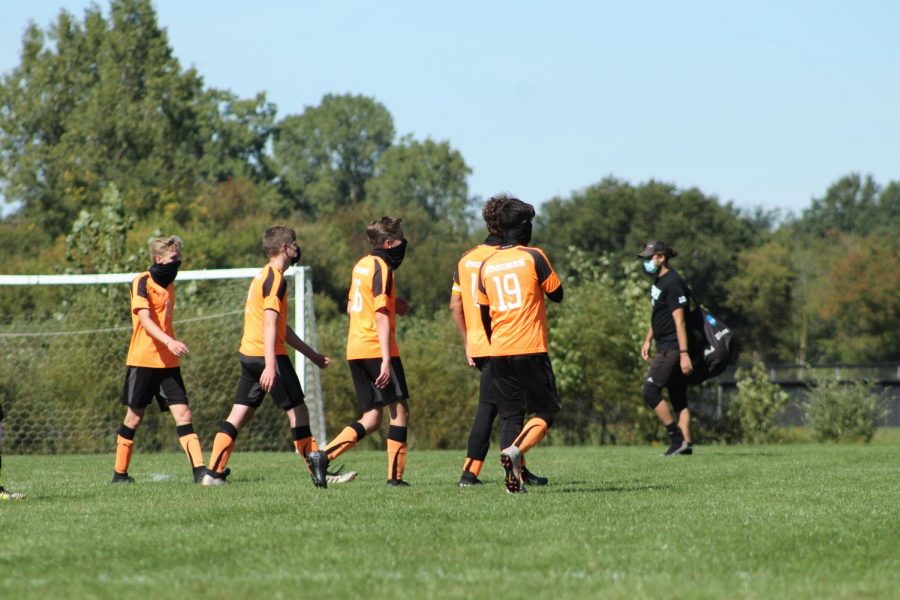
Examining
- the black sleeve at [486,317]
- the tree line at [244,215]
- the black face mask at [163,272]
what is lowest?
the black sleeve at [486,317]

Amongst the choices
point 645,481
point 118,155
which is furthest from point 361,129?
point 645,481

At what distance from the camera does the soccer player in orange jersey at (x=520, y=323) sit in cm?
877

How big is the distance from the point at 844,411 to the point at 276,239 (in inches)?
535

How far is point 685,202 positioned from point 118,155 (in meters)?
31.6

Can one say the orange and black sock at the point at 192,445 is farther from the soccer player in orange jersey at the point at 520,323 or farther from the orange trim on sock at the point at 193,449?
the soccer player in orange jersey at the point at 520,323

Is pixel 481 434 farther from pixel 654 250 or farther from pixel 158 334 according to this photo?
pixel 654 250

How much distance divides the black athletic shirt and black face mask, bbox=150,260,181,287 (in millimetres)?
6172

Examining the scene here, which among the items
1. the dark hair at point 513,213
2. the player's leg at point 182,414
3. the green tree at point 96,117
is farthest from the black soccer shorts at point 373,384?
the green tree at point 96,117

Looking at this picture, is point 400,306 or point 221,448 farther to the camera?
point 221,448

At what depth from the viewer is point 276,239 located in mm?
9781

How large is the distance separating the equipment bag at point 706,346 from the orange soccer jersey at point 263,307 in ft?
20.4

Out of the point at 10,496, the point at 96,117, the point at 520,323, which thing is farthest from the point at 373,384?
the point at 96,117

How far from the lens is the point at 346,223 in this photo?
76.3 metres

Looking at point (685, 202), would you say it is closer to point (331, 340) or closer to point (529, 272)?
point (331, 340)
